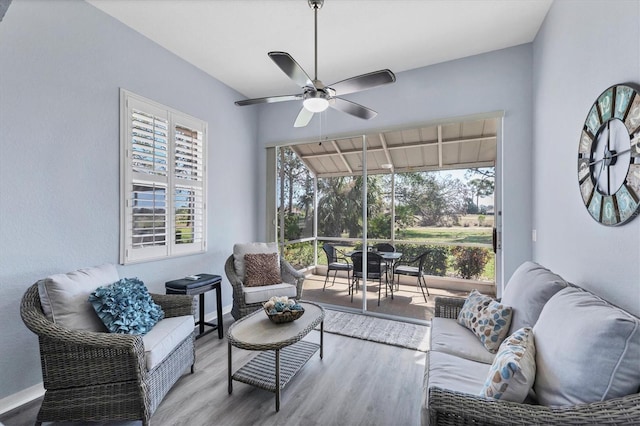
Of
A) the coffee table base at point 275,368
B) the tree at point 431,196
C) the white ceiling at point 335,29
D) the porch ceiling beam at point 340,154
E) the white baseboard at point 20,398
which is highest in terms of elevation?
the white ceiling at point 335,29

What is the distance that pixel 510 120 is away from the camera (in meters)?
3.11

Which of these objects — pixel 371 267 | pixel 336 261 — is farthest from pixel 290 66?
pixel 336 261

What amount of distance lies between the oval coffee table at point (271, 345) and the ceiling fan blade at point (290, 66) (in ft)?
6.12

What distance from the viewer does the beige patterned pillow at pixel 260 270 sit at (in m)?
3.41

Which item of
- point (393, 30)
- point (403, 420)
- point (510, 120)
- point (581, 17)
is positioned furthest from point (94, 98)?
point (510, 120)

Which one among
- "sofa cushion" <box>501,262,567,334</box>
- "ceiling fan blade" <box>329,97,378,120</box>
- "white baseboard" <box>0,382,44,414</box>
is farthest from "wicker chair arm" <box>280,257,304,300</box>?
"white baseboard" <box>0,382,44,414</box>

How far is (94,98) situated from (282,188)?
100 inches

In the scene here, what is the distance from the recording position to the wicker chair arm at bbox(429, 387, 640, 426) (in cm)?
94

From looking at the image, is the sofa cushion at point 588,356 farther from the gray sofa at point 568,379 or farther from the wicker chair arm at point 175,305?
the wicker chair arm at point 175,305

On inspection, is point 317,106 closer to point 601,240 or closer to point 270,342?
point 270,342

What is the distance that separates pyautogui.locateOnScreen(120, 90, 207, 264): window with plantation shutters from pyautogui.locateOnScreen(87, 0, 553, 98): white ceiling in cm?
73

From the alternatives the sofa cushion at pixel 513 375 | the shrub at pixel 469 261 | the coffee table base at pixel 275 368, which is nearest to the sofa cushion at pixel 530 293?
the sofa cushion at pixel 513 375

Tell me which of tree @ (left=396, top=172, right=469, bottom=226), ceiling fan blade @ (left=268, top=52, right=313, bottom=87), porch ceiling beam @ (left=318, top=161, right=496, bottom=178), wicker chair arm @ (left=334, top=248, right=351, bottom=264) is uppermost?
ceiling fan blade @ (left=268, top=52, right=313, bottom=87)

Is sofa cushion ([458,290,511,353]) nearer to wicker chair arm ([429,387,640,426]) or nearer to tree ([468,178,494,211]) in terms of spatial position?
wicker chair arm ([429,387,640,426])
